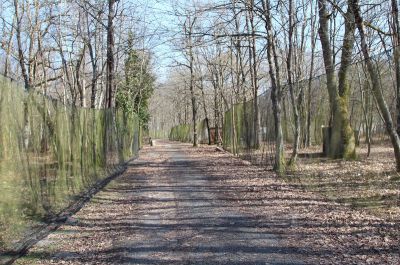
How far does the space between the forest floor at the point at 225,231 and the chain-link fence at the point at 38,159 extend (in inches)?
18.9

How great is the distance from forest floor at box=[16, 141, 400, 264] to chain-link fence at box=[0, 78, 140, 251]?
481 mm

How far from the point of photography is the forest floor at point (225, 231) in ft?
19.0

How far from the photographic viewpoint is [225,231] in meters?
7.14

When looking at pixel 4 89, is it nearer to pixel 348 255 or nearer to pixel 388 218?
pixel 348 255

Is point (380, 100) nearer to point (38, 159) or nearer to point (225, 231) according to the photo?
point (225, 231)

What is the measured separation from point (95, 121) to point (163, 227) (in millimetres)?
8028

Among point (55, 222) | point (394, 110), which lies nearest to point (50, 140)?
point (55, 222)

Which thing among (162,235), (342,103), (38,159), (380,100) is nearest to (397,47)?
(380,100)

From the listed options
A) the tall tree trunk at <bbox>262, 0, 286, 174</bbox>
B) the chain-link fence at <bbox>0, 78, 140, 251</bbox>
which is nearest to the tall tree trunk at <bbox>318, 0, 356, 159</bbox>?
the tall tree trunk at <bbox>262, 0, 286, 174</bbox>

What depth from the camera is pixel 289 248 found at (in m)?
6.03

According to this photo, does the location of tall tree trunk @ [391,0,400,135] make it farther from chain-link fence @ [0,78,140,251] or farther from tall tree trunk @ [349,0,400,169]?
chain-link fence @ [0,78,140,251]

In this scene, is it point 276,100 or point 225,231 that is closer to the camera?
point 225,231

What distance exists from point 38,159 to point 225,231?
343cm

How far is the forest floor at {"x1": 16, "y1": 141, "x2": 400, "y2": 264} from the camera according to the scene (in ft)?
19.0
